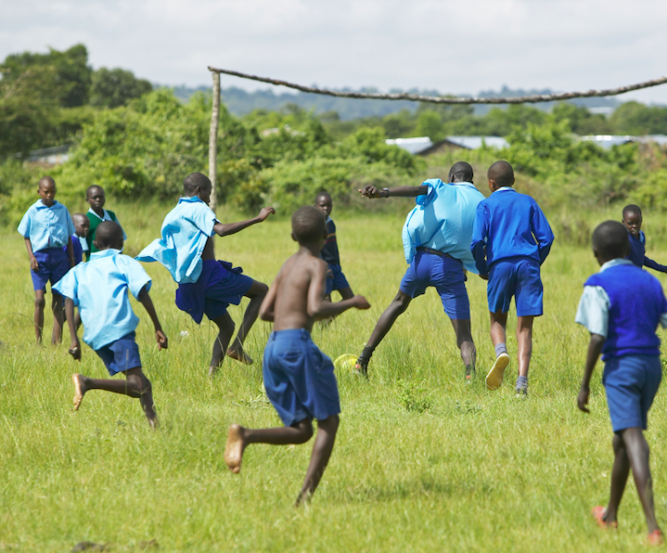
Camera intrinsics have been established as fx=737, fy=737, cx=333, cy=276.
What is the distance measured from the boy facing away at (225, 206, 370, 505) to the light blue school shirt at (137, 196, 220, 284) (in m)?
2.72

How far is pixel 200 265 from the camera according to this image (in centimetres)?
692

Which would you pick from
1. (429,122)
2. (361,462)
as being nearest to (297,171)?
(361,462)

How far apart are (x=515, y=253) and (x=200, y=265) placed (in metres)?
2.89

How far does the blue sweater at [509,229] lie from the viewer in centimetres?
656

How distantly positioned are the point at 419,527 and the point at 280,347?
1.23 m

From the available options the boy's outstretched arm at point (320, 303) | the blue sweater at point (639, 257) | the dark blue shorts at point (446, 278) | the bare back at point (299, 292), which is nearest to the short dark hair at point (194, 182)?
the dark blue shorts at point (446, 278)

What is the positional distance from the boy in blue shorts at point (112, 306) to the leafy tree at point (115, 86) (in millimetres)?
74954

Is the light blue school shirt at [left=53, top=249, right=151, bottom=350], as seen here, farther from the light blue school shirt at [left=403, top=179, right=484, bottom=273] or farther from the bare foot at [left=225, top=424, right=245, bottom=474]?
the light blue school shirt at [left=403, top=179, right=484, bottom=273]

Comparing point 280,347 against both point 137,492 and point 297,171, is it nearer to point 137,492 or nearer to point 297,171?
point 137,492

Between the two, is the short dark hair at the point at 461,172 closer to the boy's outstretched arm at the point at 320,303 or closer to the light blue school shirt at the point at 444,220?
the light blue school shirt at the point at 444,220

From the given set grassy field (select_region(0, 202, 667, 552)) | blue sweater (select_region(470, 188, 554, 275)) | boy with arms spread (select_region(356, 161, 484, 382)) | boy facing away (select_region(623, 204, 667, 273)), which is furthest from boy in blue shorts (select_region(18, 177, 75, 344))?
boy facing away (select_region(623, 204, 667, 273))

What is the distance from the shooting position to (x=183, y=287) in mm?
7066

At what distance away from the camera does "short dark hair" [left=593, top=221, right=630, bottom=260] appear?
3.94 metres

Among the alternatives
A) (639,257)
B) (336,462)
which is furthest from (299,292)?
(639,257)
